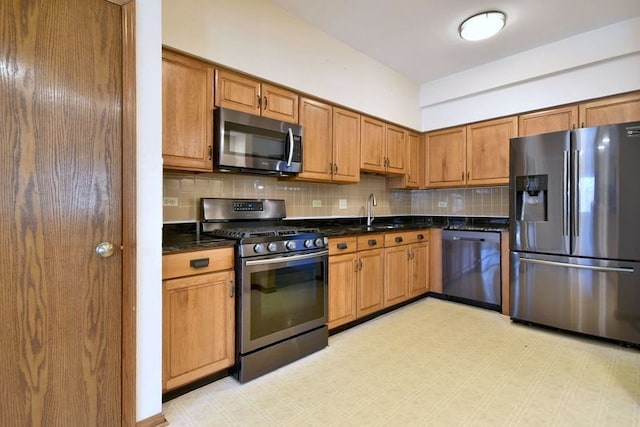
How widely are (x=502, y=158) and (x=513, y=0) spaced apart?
5.28ft

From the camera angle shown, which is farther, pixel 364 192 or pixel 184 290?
pixel 364 192

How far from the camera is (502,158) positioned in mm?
3525

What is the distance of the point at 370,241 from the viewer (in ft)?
9.91

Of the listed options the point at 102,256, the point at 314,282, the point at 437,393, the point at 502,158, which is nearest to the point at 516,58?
the point at 502,158

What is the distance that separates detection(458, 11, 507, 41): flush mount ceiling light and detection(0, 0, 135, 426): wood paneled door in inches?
101

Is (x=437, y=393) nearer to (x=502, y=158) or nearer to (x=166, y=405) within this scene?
(x=166, y=405)

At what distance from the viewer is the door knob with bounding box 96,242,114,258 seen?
4.87ft

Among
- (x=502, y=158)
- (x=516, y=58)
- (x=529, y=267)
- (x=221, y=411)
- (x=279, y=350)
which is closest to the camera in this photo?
(x=221, y=411)

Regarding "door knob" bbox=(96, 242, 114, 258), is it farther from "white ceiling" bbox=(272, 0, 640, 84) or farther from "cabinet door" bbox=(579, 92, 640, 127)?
"cabinet door" bbox=(579, 92, 640, 127)

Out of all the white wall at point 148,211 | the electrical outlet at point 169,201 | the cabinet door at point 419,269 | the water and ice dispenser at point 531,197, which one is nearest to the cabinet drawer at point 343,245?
the cabinet door at point 419,269

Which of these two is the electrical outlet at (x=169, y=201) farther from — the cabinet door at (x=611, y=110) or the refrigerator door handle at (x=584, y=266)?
the cabinet door at (x=611, y=110)

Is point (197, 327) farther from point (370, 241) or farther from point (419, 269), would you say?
point (419, 269)

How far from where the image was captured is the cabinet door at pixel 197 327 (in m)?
1.77

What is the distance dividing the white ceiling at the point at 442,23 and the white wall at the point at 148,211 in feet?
4.21
